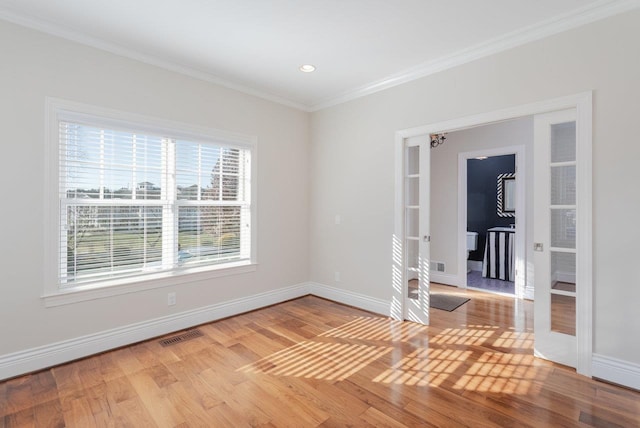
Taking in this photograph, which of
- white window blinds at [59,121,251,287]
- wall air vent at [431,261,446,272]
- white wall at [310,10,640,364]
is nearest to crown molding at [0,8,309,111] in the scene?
white window blinds at [59,121,251,287]

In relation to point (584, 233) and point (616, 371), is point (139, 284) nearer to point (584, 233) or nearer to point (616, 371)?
point (584, 233)

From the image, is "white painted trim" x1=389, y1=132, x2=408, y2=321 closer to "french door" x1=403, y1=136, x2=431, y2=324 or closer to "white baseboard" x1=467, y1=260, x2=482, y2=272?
"french door" x1=403, y1=136, x2=431, y2=324

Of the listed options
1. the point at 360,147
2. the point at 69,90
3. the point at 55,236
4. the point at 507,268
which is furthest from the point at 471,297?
the point at 69,90

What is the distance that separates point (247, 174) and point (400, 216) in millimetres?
1984

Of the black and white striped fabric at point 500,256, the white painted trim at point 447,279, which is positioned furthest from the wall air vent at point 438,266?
the black and white striped fabric at point 500,256

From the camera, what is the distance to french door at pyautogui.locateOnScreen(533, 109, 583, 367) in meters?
2.56

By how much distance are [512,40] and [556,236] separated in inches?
69.0

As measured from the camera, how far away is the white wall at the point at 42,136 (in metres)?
2.47

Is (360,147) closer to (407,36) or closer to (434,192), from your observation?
(407,36)

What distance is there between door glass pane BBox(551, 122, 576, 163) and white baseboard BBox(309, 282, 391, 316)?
7.44 feet

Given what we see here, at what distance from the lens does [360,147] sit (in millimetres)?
4078

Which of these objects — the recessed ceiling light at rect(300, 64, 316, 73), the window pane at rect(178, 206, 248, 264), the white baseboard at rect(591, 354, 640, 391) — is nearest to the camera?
the white baseboard at rect(591, 354, 640, 391)

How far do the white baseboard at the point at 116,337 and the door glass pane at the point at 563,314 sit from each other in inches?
122

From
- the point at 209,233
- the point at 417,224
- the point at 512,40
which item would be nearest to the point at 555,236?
the point at 417,224
